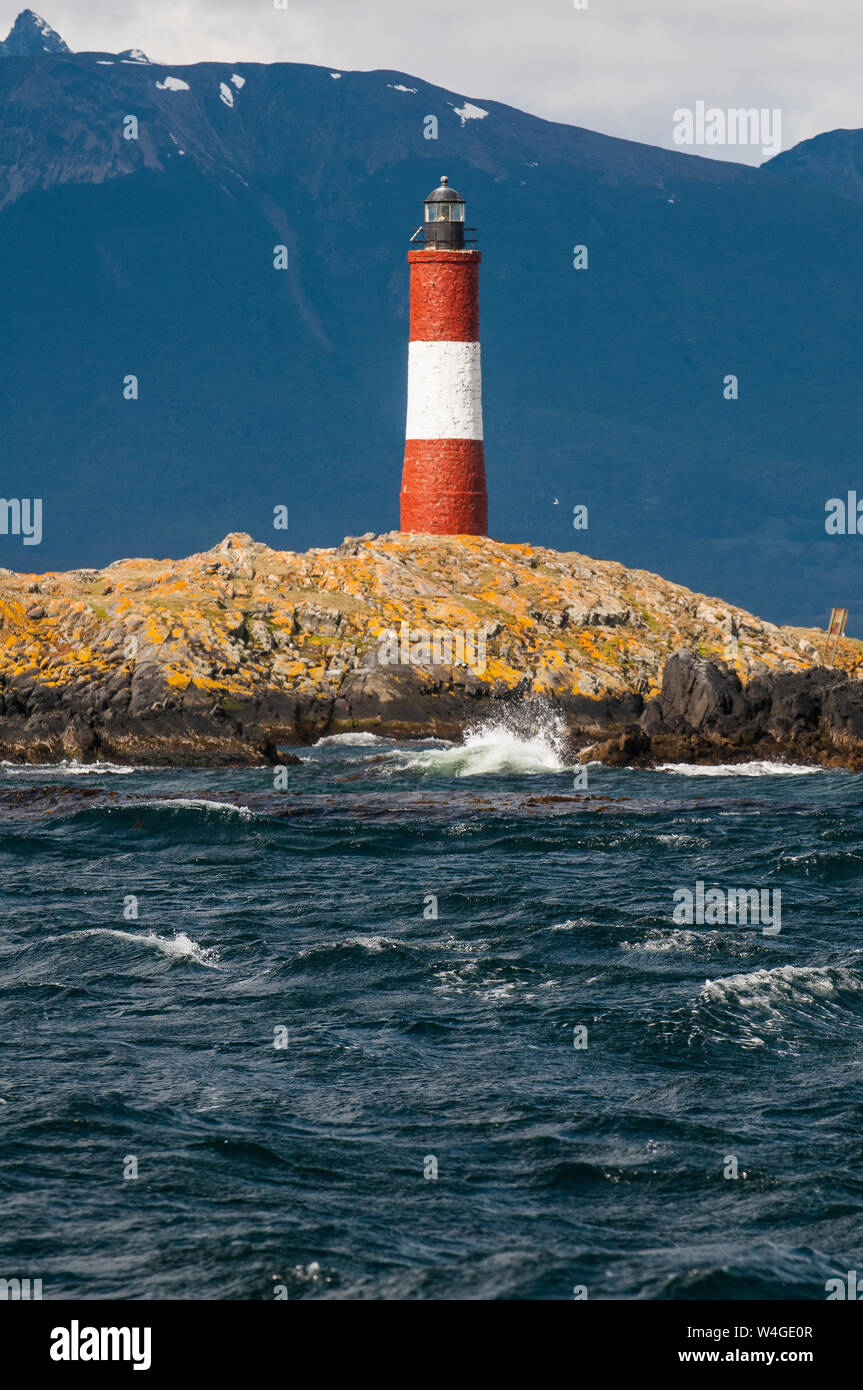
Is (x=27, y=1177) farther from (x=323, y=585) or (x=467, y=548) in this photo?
(x=467, y=548)

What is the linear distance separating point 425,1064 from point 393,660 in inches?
1543

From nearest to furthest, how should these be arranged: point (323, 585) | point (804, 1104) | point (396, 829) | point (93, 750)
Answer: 1. point (804, 1104)
2. point (396, 829)
3. point (93, 750)
4. point (323, 585)

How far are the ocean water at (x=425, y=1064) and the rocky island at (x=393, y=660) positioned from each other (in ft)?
41.9

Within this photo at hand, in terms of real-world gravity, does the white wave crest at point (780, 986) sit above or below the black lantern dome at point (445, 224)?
below

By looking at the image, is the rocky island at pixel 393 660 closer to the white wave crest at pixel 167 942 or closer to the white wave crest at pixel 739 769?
the white wave crest at pixel 739 769

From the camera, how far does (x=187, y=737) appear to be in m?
58.5

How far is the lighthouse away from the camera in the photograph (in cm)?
7238

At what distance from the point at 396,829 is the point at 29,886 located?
1018 cm

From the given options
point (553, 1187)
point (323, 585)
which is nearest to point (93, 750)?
point (323, 585)

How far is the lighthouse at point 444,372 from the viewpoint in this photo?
7238 cm

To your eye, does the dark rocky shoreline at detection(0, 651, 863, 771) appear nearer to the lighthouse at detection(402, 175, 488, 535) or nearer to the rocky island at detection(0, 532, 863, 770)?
the rocky island at detection(0, 532, 863, 770)

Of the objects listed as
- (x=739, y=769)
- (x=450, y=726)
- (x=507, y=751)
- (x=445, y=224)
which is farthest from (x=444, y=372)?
(x=739, y=769)

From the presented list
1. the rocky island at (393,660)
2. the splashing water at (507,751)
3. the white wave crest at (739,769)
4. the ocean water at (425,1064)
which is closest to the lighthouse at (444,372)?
the rocky island at (393,660)

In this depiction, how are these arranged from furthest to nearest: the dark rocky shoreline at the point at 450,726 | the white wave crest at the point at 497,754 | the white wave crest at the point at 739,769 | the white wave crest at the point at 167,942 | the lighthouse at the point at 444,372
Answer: the lighthouse at the point at 444,372 → the dark rocky shoreline at the point at 450,726 → the white wave crest at the point at 497,754 → the white wave crest at the point at 739,769 → the white wave crest at the point at 167,942
